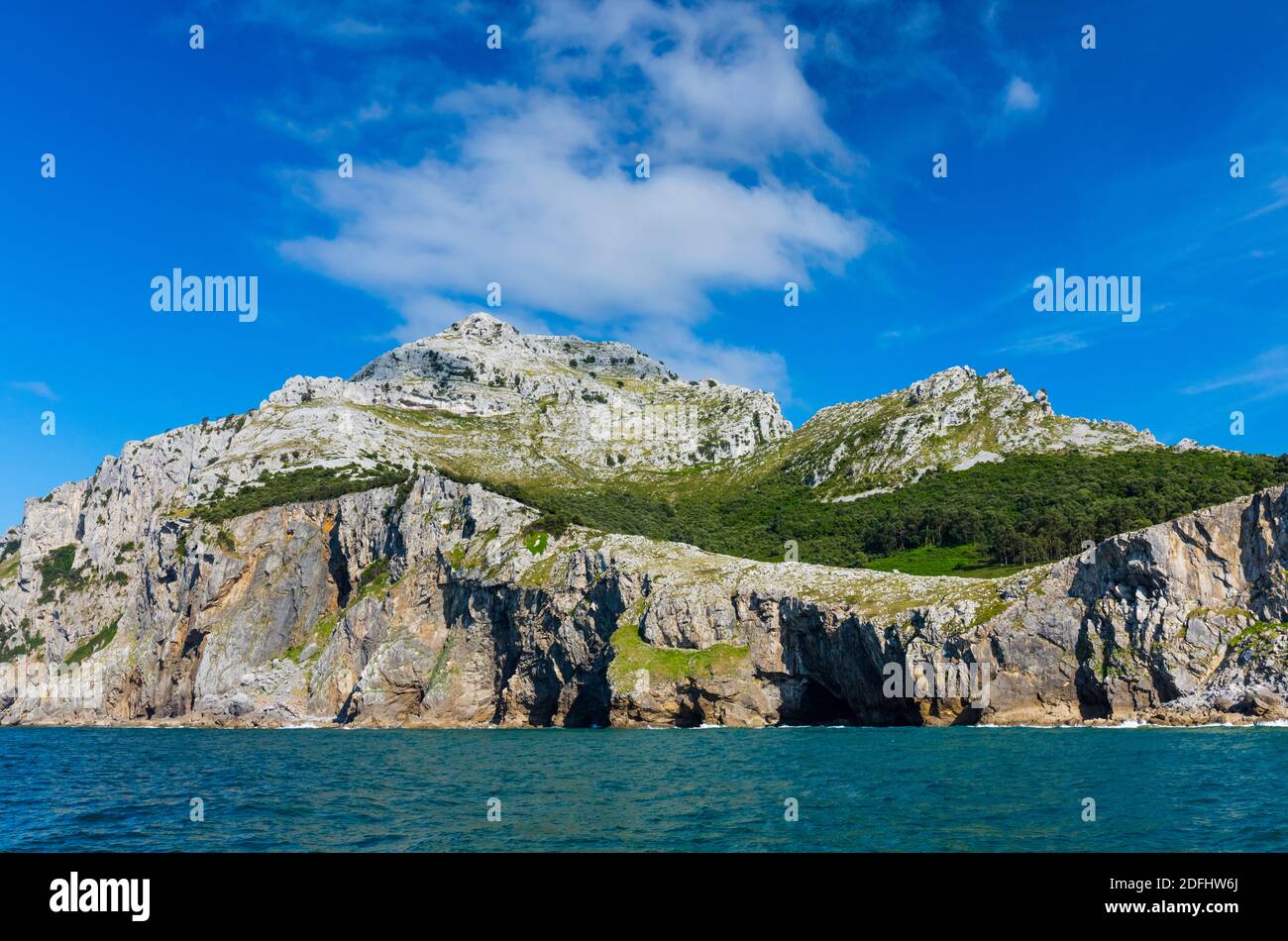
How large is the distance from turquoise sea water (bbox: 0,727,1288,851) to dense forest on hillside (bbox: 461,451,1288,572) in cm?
7414

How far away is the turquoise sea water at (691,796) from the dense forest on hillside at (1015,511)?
7414 centimetres

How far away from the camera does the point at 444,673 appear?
389 feet

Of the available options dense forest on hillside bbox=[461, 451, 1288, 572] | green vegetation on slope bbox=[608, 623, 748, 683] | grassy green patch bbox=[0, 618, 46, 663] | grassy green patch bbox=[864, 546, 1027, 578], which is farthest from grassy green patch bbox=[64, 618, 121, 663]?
grassy green patch bbox=[864, 546, 1027, 578]

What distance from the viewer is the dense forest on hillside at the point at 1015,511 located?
456 feet

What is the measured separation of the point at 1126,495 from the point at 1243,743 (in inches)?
4528

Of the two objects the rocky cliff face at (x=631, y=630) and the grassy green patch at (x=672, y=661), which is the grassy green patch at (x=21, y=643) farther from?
the grassy green patch at (x=672, y=661)

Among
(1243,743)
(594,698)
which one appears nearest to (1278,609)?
(1243,743)

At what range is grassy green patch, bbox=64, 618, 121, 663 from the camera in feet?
546

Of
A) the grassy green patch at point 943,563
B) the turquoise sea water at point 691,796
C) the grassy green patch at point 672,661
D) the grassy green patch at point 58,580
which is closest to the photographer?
the turquoise sea water at point 691,796

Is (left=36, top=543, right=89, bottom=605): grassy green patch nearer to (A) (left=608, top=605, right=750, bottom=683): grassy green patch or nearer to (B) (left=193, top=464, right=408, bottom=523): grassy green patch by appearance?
(B) (left=193, top=464, right=408, bottom=523): grassy green patch

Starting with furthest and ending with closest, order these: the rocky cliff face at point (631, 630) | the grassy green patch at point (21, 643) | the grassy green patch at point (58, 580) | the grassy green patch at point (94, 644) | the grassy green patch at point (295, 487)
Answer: the grassy green patch at point (58, 580), the grassy green patch at point (21, 643), the grassy green patch at point (94, 644), the grassy green patch at point (295, 487), the rocky cliff face at point (631, 630)

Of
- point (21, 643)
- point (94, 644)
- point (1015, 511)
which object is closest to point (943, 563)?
point (1015, 511)

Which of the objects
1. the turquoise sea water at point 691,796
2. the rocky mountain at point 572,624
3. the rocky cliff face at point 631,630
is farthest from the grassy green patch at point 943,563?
the turquoise sea water at point 691,796
